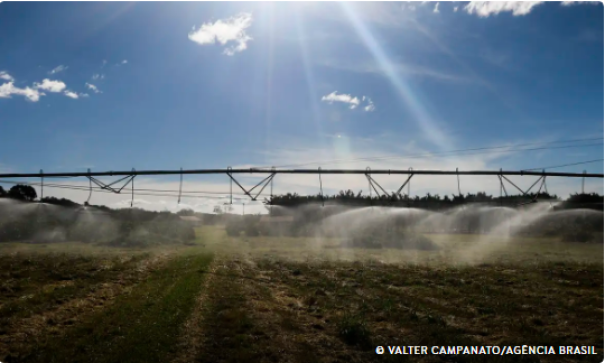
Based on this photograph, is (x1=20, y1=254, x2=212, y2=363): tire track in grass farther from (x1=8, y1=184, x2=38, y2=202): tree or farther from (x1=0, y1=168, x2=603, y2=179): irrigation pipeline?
(x1=8, y1=184, x2=38, y2=202): tree

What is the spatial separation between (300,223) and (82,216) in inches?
1480

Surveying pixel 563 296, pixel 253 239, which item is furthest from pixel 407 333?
pixel 253 239

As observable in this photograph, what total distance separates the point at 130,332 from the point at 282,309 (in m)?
7.43

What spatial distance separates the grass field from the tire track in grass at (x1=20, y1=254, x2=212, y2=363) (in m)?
0.06

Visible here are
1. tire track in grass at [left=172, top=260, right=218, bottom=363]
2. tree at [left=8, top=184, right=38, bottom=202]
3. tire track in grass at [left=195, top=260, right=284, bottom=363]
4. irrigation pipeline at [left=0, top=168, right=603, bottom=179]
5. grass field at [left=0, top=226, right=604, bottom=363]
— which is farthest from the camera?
tree at [left=8, top=184, right=38, bottom=202]

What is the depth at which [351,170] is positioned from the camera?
18.2 m

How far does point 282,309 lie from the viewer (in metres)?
19.5

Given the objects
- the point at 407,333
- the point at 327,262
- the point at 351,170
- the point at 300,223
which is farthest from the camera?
the point at 300,223

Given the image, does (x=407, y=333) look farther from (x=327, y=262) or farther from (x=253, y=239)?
→ (x=253, y=239)

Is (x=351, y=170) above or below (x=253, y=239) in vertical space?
above

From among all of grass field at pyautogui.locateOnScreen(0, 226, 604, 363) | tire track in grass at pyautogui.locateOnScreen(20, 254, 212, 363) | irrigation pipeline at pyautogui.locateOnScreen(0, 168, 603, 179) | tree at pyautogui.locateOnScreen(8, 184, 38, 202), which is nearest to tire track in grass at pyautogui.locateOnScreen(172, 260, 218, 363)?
grass field at pyautogui.locateOnScreen(0, 226, 604, 363)

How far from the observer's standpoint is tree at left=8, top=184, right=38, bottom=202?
55688 mm

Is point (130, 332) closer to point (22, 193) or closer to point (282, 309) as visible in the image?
point (282, 309)

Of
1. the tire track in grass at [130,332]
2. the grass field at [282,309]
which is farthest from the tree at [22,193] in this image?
the tire track in grass at [130,332]
